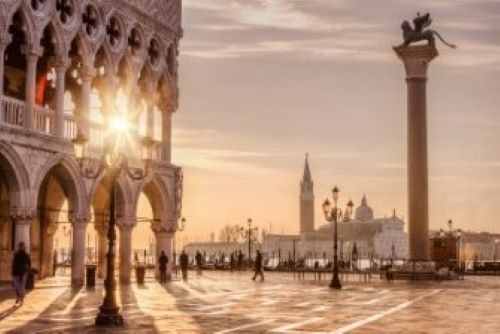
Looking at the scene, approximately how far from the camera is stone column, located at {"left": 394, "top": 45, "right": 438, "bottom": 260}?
42969 millimetres

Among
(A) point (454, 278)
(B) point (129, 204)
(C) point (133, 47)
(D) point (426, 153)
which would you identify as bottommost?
(A) point (454, 278)

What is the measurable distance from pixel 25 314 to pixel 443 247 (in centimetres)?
3733

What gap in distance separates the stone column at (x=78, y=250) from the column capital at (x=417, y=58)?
19493 millimetres

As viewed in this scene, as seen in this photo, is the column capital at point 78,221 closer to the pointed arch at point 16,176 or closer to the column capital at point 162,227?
the pointed arch at point 16,176

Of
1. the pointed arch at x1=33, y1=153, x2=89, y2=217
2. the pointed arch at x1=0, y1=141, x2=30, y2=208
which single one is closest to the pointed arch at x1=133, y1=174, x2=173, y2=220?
the pointed arch at x1=33, y1=153, x2=89, y2=217

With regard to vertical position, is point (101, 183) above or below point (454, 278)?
above

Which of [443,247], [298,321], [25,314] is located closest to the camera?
[298,321]

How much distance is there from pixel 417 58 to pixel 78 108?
1711cm

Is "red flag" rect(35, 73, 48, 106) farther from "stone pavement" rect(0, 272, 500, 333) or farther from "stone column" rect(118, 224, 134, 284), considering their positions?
"stone pavement" rect(0, 272, 500, 333)

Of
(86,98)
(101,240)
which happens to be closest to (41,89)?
(86,98)

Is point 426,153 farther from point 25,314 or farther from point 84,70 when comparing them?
point 25,314

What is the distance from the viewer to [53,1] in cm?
2872

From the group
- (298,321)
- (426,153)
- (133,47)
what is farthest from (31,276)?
(426,153)

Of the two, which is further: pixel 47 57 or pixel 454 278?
pixel 454 278
